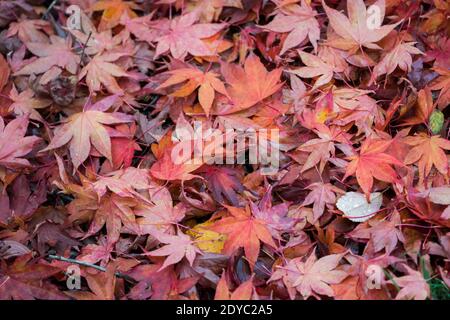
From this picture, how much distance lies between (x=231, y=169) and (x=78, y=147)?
433 millimetres

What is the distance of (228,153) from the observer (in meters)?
1.50

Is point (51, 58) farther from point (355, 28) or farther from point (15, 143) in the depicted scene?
point (355, 28)

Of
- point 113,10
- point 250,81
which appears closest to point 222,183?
point 250,81

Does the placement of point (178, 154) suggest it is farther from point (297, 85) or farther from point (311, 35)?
point (311, 35)

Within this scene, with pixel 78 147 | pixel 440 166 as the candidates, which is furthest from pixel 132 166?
pixel 440 166

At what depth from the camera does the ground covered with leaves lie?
4.33 feet

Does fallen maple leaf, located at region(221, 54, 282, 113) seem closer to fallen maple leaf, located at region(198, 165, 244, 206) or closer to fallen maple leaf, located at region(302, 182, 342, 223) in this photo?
fallen maple leaf, located at region(198, 165, 244, 206)

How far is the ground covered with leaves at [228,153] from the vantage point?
Result: 132cm

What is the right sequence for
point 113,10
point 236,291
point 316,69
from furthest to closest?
point 113,10 → point 316,69 → point 236,291

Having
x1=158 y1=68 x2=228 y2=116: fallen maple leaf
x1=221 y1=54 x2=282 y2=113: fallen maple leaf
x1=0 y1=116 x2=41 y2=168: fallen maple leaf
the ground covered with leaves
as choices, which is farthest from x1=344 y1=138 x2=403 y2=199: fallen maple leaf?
x1=0 y1=116 x2=41 y2=168: fallen maple leaf

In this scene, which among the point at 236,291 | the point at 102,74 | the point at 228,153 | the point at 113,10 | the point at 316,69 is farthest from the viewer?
the point at 113,10

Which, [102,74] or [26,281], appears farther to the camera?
[102,74]

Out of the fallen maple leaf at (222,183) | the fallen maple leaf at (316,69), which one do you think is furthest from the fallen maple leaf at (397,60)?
the fallen maple leaf at (222,183)
